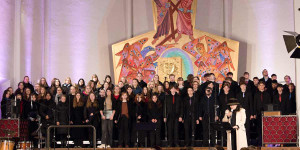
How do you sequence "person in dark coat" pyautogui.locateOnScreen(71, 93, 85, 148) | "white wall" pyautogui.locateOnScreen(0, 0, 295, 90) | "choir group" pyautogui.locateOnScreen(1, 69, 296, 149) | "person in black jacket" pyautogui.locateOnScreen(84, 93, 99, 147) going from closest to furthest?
"choir group" pyautogui.locateOnScreen(1, 69, 296, 149), "person in black jacket" pyautogui.locateOnScreen(84, 93, 99, 147), "person in dark coat" pyautogui.locateOnScreen(71, 93, 85, 148), "white wall" pyautogui.locateOnScreen(0, 0, 295, 90)

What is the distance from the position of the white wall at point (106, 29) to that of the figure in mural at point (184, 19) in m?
0.52

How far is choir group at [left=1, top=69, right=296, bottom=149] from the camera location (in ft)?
43.6

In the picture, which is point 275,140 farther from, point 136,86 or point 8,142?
point 8,142

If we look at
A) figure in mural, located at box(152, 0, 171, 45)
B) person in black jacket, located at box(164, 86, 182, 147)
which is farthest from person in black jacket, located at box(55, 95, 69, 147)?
figure in mural, located at box(152, 0, 171, 45)

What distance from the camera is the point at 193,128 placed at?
Answer: 13367mm

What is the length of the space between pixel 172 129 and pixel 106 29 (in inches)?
246

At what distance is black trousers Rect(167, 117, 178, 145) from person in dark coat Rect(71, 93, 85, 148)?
88.5 inches

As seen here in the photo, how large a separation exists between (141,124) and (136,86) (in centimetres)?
253

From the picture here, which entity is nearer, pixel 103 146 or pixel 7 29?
pixel 103 146

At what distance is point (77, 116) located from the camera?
536 inches

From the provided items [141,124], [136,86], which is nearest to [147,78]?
[136,86]

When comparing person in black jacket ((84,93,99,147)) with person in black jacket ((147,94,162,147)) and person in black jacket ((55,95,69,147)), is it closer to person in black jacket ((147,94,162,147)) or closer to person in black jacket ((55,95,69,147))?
person in black jacket ((55,95,69,147))

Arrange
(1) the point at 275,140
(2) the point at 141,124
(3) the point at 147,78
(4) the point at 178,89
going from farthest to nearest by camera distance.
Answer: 1. (3) the point at 147,78
2. (4) the point at 178,89
3. (1) the point at 275,140
4. (2) the point at 141,124

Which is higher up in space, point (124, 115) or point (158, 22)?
point (158, 22)
